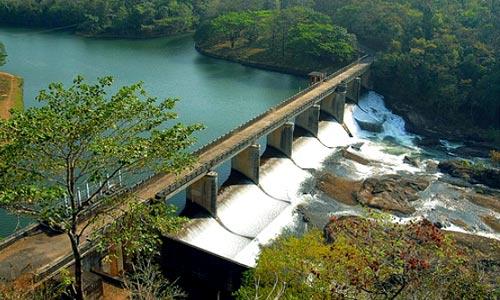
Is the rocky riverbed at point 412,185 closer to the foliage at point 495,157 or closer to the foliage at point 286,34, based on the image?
the foliage at point 495,157

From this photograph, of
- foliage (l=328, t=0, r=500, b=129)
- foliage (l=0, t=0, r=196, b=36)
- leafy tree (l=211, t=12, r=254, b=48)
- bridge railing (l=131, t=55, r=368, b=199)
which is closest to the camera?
bridge railing (l=131, t=55, r=368, b=199)

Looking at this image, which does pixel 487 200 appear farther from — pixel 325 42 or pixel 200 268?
pixel 325 42

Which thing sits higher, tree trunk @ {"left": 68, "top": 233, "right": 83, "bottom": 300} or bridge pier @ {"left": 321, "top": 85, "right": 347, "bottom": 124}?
tree trunk @ {"left": 68, "top": 233, "right": 83, "bottom": 300}

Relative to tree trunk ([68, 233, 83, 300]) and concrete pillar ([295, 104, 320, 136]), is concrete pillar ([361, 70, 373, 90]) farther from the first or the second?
tree trunk ([68, 233, 83, 300])

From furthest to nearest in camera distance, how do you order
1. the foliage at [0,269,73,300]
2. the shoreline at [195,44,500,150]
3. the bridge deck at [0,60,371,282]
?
the shoreline at [195,44,500,150], the bridge deck at [0,60,371,282], the foliage at [0,269,73,300]

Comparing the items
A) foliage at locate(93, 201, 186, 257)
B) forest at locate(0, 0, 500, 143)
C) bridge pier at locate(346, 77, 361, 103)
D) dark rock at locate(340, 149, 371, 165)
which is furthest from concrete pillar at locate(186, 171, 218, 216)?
bridge pier at locate(346, 77, 361, 103)

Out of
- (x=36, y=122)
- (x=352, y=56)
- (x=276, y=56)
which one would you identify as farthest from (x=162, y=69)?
(x=36, y=122)

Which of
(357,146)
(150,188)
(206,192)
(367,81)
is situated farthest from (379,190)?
(367,81)

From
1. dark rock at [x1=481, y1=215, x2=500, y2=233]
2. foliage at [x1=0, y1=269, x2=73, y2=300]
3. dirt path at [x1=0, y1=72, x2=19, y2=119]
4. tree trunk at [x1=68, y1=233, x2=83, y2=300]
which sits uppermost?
tree trunk at [x1=68, y1=233, x2=83, y2=300]

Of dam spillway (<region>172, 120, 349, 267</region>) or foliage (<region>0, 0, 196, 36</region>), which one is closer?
dam spillway (<region>172, 120, 349, 267</region>)
